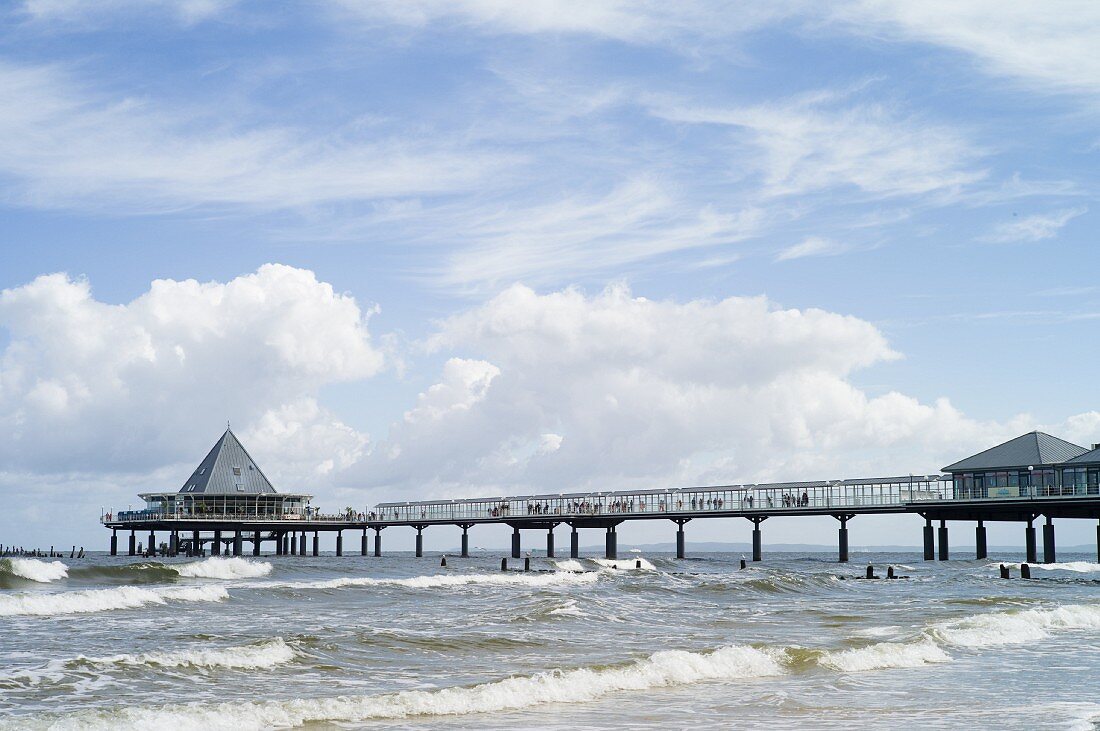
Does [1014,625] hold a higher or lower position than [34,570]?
lower

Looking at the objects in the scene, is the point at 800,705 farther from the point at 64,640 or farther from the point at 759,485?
the point at 759,485

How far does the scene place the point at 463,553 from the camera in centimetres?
7562

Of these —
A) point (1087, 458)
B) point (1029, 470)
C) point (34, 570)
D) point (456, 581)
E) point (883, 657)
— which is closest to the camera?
point (883, 657)

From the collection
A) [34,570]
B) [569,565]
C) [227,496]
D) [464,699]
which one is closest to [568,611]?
[464,699]

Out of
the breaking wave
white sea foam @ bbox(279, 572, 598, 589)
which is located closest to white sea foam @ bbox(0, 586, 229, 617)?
white sea foam @ bbox(279, 572, 598, 589)

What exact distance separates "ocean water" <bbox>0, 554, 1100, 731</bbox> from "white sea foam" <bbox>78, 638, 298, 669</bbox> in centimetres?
4

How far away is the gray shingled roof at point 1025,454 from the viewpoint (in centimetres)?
5147

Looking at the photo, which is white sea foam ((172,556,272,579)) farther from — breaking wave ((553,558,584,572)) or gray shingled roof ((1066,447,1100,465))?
gray shingled roof ((1066,447,1100,465))

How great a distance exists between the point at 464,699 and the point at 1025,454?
4499 centimetres

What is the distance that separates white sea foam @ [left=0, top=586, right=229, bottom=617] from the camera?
24938mm

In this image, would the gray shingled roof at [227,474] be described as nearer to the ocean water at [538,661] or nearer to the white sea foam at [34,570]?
the white sea foam at [34,570]

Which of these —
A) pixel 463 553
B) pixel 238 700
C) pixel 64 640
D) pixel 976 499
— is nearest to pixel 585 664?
pixel 238 700

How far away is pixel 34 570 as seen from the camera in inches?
1647

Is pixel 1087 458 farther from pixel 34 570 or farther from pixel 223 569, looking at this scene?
pixel 34 570
